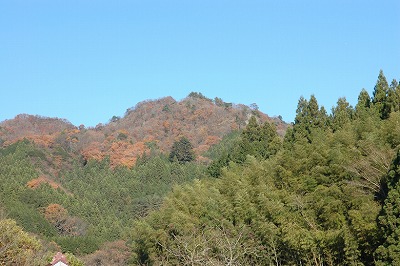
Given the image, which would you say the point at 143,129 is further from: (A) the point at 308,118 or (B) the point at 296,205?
(B) the point at 296,205

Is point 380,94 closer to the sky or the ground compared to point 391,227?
closer to the sky

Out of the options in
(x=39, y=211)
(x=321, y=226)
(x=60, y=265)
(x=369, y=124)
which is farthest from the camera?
(x=39, y=211)

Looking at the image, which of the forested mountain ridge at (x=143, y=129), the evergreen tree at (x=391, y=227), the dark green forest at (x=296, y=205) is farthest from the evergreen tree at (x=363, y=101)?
the forested mountain ridge at (x=143, y=129)

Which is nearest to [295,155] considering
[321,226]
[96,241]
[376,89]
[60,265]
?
[321,226]

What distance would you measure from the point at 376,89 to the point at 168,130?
43.0 m

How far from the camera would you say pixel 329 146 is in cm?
1564

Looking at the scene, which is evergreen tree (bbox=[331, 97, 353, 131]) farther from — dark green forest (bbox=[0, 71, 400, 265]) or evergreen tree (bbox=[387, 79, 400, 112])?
evergreen tree (bbox=[387, 79, 400, 112])

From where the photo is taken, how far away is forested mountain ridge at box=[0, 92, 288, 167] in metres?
54.9

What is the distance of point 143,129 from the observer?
63.2 meters

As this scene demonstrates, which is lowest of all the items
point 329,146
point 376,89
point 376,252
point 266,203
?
point 376,252

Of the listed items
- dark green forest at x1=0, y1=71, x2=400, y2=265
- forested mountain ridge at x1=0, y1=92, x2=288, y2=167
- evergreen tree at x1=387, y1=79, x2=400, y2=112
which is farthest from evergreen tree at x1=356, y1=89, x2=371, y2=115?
forested mountain ridge at x1=0, y1=92, x2=288, y2=167

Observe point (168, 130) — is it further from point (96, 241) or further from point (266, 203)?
point (266, 203)

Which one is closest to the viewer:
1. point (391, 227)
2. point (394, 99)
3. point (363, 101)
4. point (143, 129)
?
point (391, 227)

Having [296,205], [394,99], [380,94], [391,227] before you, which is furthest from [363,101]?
[391,227]
